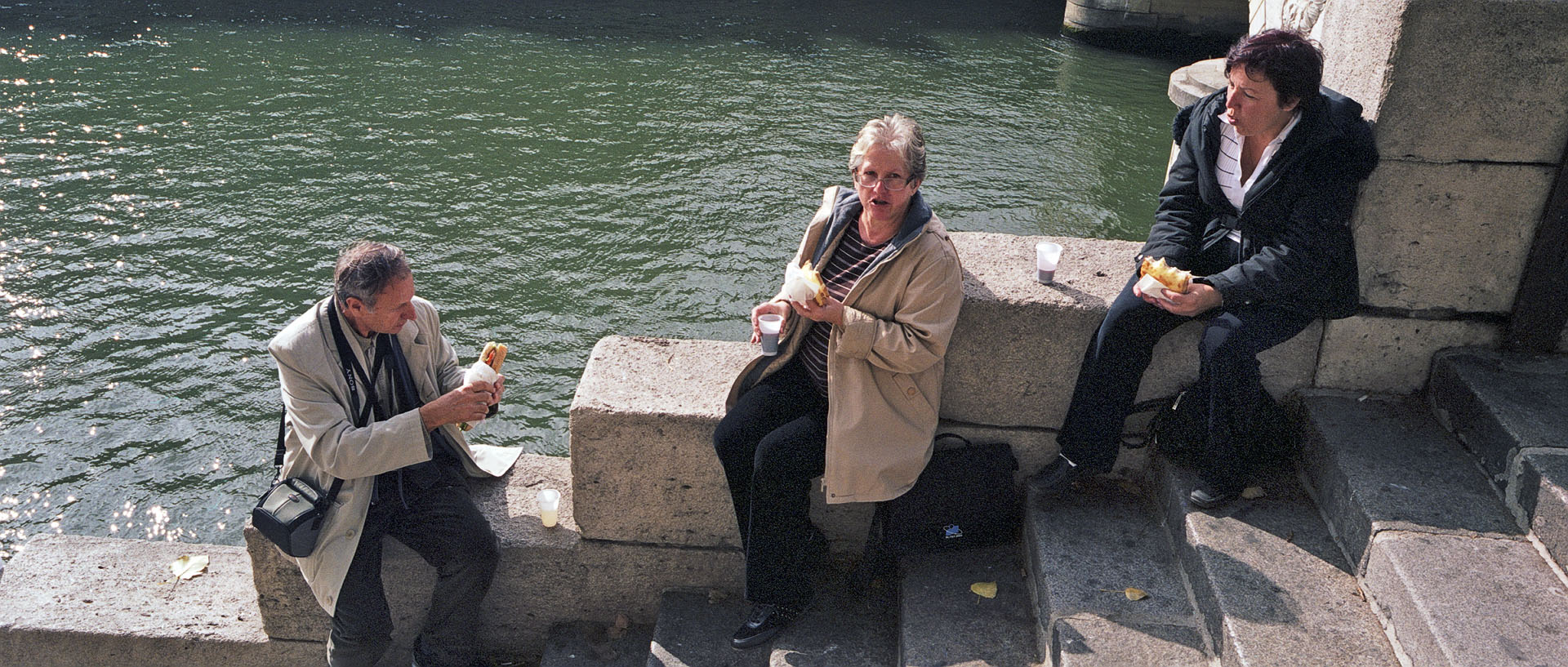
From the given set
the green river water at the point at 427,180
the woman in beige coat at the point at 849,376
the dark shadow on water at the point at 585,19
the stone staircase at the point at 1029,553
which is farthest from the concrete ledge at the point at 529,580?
the dark shadow on water at the point at 585,19

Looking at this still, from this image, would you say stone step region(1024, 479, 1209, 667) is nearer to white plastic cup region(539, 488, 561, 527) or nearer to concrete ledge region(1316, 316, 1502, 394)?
concrete ledge region(1316, 316, 1502, 394)

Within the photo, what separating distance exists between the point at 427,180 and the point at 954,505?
6.97 metres

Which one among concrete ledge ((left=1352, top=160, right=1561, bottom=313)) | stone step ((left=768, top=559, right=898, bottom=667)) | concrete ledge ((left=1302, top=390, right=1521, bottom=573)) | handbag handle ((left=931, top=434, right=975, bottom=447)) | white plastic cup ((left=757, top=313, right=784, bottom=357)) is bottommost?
stone step ((left=768, top=559, right=898, bottom=667))

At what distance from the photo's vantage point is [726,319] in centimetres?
737

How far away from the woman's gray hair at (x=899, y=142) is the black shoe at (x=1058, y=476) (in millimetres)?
1124

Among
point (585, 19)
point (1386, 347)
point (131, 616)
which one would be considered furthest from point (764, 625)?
point (585, 19)

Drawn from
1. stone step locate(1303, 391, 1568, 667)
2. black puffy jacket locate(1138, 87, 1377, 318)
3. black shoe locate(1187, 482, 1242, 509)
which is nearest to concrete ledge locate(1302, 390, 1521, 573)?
stone step locate(1303, 391, 1568, 667)

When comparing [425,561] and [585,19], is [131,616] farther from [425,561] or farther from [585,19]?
[585,19]

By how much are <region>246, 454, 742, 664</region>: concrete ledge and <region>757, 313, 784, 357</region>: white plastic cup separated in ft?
2.90

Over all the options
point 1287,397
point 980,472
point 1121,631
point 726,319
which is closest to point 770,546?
point 980,472

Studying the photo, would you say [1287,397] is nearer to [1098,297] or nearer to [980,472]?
[1098,297]

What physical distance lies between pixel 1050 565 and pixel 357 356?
2399 mm

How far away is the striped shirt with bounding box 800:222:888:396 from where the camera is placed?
12.4 feet

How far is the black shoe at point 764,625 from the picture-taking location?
3.93 metres
